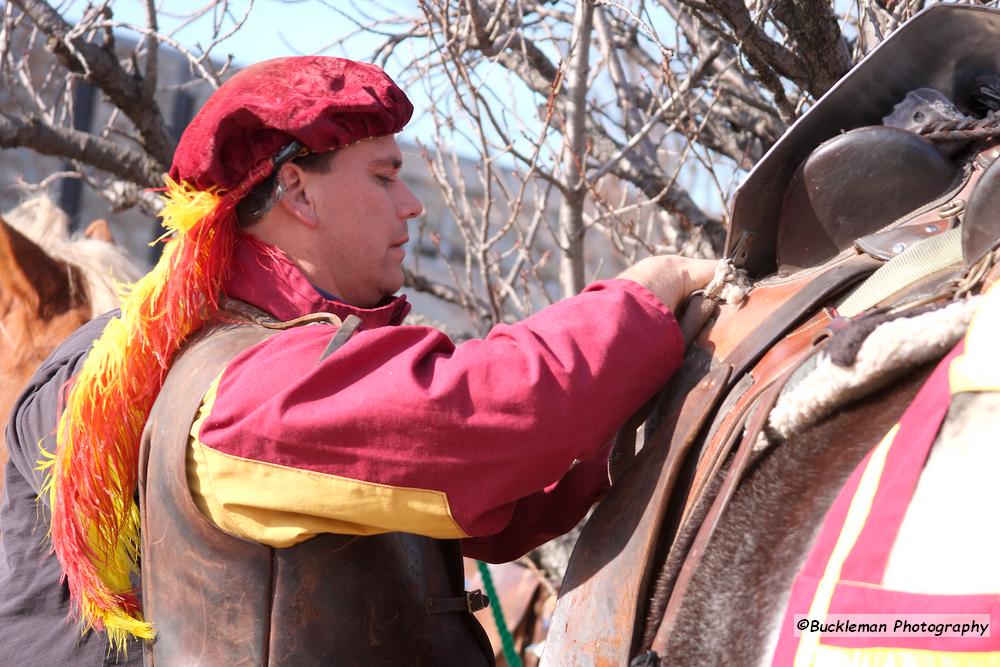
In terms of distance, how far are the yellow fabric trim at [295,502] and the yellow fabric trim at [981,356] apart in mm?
708

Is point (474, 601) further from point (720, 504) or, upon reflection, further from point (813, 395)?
point (813, 395)

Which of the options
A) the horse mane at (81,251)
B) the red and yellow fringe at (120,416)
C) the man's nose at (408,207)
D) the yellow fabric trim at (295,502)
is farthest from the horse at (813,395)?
the horse mane at (81,251)

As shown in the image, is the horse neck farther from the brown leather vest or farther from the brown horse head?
the brown horse head

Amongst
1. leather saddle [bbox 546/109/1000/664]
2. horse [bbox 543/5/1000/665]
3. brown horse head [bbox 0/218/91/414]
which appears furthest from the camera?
brown horse head [bbox 0/218/91/414]

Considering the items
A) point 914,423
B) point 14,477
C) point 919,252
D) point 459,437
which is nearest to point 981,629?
point 914,423

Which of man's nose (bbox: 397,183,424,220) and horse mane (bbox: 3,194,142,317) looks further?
horse mane (bbox: 3,194,142,317)

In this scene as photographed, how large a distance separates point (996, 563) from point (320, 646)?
1.01m

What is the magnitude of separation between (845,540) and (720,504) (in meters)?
0.22

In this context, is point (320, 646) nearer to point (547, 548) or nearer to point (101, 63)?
point (547, 548)

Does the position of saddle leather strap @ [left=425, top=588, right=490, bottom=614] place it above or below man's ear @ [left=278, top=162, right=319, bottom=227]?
below

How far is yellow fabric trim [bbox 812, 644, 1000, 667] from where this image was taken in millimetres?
1004

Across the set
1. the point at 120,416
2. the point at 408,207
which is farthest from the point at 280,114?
the point at 120,416

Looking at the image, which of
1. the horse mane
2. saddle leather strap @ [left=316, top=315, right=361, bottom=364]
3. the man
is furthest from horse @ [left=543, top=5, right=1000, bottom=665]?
the horse mane

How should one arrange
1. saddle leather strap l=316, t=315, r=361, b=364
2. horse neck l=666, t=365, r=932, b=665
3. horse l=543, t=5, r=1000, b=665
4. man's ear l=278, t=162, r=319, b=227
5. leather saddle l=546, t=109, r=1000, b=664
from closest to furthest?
1. horse l=543, t=5, r=1000, b=665
2. horse neck l=666, t=365, r=932, b=665
3. leather saddle l=546, t=109, r=1000, b=664
4. saddle leather strap l=316, t=315, r=361, b=364
5. man's ear l=278, t=162, r=319, b=227
